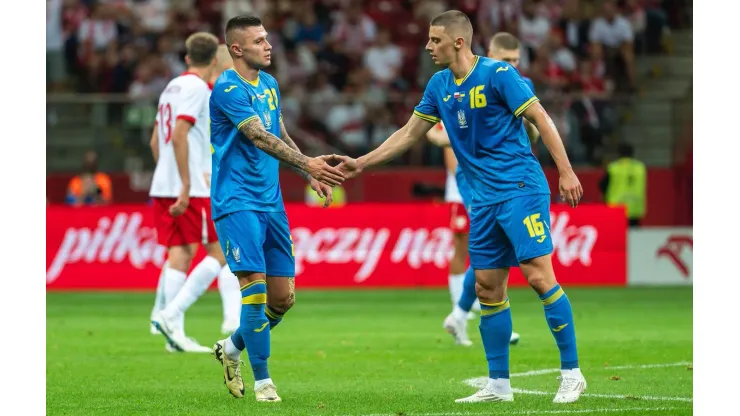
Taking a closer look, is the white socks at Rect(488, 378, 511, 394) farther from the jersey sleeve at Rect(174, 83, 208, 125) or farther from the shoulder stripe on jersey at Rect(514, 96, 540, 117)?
the jersey sleeve at Rect(174, 83, 208, 125)

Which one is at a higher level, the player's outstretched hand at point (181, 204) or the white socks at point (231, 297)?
the player's outstretched hand at point (181, 204)

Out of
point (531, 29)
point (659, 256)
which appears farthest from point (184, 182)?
point (531, 29)

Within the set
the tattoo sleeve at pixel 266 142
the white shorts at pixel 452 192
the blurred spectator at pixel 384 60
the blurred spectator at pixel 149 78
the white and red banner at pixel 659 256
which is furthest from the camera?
the blurred spectator at pixel 384 60

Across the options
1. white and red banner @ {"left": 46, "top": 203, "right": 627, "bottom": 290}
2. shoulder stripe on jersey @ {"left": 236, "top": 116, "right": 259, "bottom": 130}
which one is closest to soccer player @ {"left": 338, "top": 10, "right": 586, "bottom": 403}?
shoulder stripe on jersey @ {"left": 236, "top": 116, "right": 259, "bottom": 130}

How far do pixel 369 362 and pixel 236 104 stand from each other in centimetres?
314

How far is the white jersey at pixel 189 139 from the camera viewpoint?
35.5ft

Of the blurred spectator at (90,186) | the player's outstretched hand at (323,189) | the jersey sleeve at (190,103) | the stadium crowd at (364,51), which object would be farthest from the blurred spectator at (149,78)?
the player's outstretched hand at (323,189)

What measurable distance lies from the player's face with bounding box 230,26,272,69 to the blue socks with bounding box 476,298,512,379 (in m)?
1.99

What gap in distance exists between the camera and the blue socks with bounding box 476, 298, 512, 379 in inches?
296

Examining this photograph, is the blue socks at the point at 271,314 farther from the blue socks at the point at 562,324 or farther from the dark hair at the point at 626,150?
the dark hair at the point at 626,150

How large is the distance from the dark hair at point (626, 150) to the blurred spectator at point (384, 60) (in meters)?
4.41

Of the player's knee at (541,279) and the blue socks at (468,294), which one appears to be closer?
the player's knee at (541,279)

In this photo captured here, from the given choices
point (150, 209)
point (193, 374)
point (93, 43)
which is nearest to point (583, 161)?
point (150, 209)
